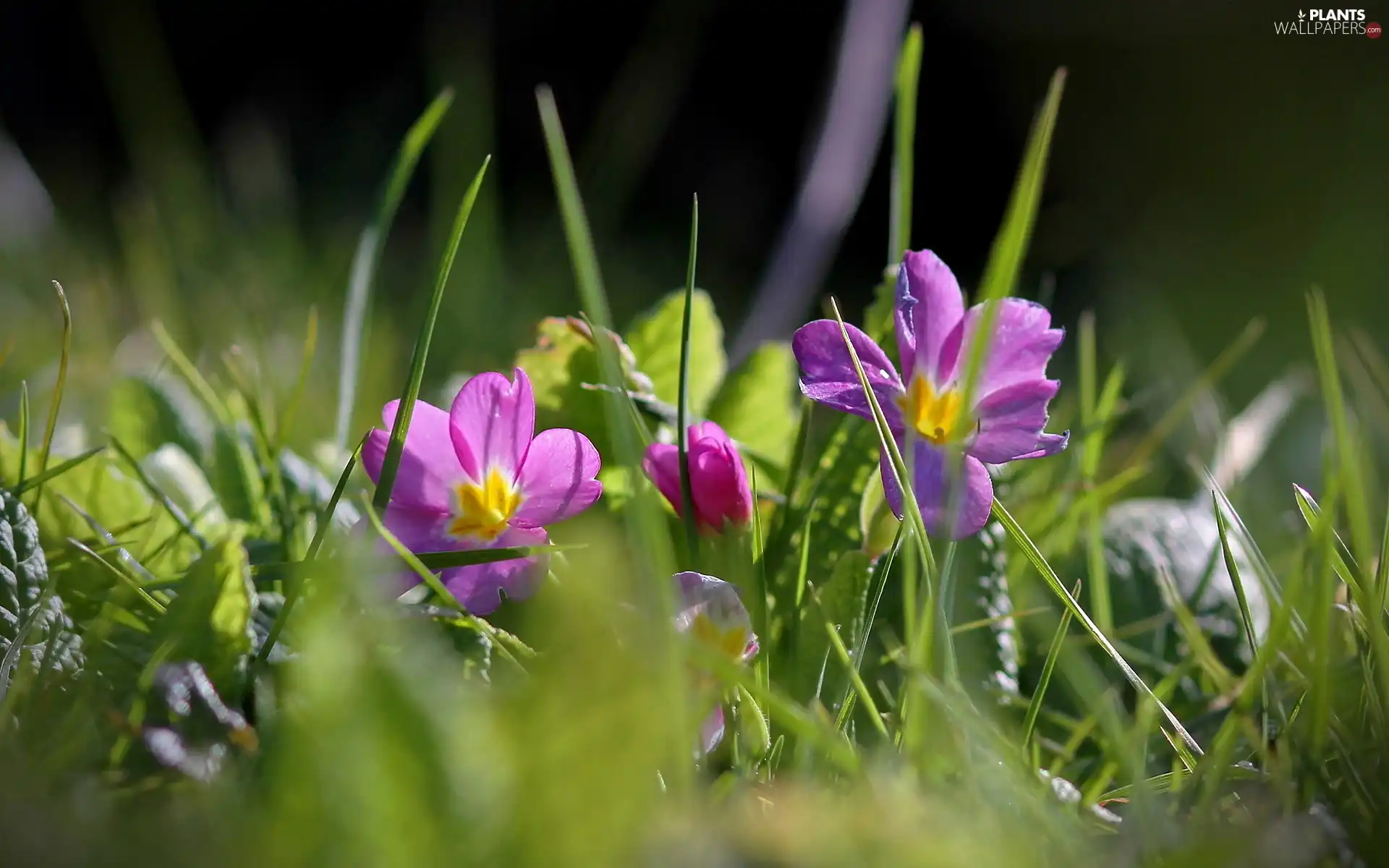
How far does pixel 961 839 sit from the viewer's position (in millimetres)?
302

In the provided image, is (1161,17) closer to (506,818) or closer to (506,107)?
(506,107)

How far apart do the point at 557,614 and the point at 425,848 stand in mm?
70

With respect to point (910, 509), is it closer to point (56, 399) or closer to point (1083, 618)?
point (1083, 618)

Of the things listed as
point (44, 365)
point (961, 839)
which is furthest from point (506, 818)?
point (44, 365)

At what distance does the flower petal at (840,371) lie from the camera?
1.58ft

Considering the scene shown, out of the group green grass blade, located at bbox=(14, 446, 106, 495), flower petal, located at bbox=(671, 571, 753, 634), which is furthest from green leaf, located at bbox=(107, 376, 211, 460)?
flower petal, located at bbox=(671, 571, 753, 634)

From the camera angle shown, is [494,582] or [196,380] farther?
[196,380]

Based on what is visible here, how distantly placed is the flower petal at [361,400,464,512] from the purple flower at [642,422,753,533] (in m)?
0.09

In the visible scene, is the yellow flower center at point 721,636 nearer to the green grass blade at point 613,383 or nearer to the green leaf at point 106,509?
the green grass blade at point 613,383

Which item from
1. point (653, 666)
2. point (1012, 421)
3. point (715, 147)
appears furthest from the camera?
point (715, 147)

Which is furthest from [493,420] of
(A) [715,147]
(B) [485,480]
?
(A) [715,147]

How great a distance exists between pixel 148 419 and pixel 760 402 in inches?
17.4

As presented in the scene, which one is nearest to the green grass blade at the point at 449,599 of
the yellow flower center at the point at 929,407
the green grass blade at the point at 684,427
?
the green grass blade at the point at 684,427

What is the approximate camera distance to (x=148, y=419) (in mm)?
773
